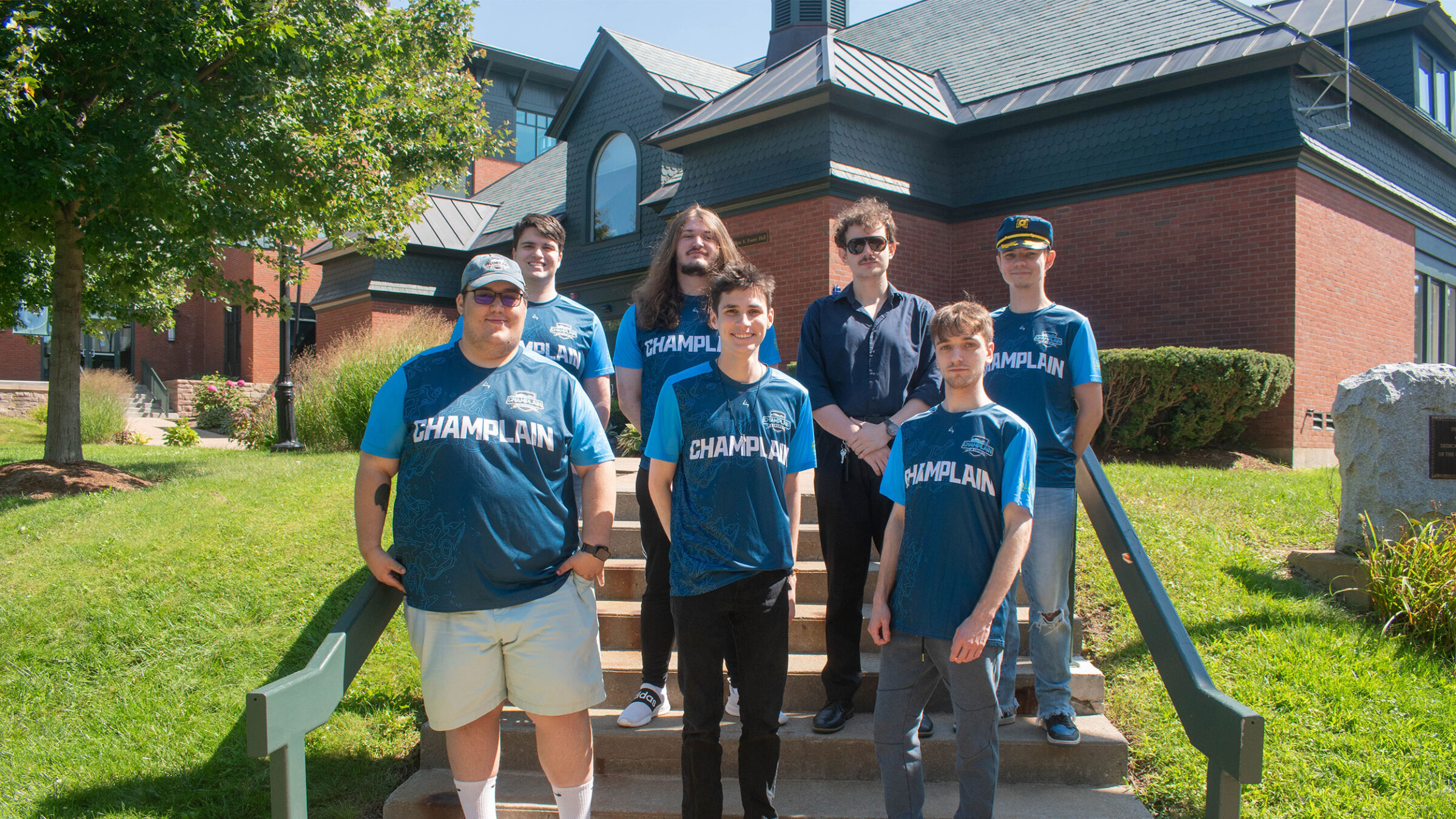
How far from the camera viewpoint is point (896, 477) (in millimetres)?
2842

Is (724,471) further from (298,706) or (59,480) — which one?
(59,480)

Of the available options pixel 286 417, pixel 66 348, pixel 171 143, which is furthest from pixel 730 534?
pixel 286 417

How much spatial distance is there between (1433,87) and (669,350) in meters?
16.5

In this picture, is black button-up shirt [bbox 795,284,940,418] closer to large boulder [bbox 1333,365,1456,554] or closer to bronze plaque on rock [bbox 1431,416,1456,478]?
large boulder [bbox 1333,365,1456,554]

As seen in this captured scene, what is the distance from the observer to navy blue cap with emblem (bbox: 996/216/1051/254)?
3293 millimetres

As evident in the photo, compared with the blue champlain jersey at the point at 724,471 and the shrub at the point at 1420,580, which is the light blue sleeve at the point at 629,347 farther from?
the shrub at the point at 1420,580

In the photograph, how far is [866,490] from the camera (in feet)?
11.1

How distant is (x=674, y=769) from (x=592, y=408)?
1593 mm

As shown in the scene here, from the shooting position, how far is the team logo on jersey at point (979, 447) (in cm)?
268

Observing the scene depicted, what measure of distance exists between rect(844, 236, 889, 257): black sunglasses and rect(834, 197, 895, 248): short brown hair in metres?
0.03

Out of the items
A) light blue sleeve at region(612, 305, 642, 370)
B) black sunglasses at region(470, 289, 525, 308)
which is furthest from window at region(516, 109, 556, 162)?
black sunglasses at region(470, 289, 525, 308)

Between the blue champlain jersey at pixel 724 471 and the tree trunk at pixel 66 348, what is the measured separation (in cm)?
790

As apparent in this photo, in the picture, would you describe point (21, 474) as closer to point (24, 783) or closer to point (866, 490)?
point (24, 783)

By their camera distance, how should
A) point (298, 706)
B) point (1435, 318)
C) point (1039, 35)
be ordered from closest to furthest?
point (298, 706)
point (1039, 35)
point (1435, 318)
